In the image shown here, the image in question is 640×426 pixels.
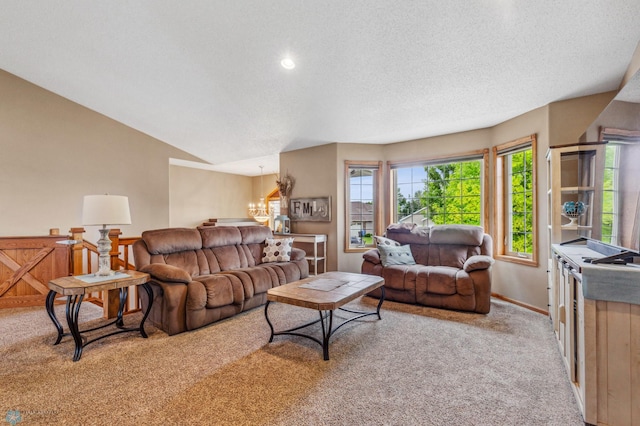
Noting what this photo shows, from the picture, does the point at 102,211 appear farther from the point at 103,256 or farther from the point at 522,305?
the point at 522,305

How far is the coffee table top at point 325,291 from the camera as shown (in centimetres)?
247

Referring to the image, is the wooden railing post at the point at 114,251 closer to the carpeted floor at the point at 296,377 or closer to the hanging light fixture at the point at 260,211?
the carpeted floor at the point at 296,377

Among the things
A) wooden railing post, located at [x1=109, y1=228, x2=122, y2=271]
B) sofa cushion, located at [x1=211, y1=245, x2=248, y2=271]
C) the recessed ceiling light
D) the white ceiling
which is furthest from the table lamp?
the recessed ceiling light

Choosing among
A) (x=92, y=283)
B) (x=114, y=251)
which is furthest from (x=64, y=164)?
(x=92, y=283)

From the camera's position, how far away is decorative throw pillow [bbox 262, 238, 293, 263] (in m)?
4.43

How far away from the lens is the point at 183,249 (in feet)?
12.2

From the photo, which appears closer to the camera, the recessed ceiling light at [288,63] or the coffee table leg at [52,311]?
the coffee table leg at [52,311]

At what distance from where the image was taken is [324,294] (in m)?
2.67

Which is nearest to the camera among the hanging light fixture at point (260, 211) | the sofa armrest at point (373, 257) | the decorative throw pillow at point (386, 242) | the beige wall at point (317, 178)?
the sofa armrest at point (373, 257)

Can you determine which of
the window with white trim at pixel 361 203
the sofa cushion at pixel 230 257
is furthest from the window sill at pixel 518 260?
the sofa cushion at pixel 230 257

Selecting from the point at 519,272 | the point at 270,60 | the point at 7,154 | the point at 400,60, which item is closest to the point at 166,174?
the point at 7,154

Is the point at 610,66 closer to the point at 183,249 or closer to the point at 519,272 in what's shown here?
the point at 519,272

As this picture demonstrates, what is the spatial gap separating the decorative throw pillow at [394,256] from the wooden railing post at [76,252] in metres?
3.93

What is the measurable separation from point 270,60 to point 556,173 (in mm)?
3106
